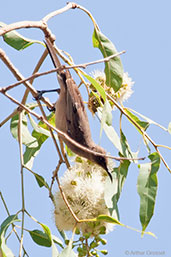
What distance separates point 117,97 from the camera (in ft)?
10.2

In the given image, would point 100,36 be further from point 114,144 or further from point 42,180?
point 42,180

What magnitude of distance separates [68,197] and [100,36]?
3.23ft

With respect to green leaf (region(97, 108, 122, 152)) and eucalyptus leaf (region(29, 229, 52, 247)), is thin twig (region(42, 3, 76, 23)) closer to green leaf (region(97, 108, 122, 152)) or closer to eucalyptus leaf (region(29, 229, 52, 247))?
green leaf (region(97, 108, 122, 152))

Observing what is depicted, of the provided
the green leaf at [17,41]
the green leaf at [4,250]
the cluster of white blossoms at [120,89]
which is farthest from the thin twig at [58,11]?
the green leaf at [4,250]

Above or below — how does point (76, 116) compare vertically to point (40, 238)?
above

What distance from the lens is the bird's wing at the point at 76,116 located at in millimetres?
2963

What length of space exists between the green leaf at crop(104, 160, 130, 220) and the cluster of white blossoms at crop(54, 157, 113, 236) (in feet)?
0.24

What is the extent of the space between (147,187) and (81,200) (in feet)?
1.24

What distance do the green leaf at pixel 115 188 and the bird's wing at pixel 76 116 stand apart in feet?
1.45

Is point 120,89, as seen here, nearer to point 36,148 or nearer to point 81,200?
point 36,148

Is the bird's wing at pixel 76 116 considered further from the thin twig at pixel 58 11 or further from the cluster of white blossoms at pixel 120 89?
the thin twig at pixel 58 11

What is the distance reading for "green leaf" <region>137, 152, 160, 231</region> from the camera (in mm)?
2434

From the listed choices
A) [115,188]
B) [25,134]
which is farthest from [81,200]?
[25,134]

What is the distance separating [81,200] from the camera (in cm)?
261
